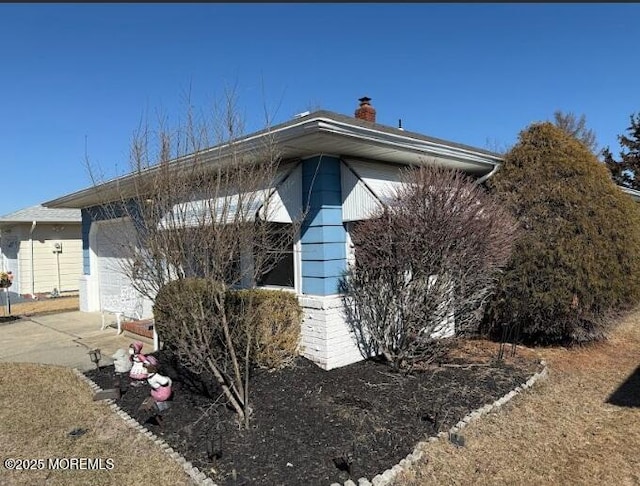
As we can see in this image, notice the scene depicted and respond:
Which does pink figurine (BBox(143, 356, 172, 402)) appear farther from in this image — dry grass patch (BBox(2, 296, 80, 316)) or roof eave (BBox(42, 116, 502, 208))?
dry grass patch (BBox(2, 296, 80, 316))

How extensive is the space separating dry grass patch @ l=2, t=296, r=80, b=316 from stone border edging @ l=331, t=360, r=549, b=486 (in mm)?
14904

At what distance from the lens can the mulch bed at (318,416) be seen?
4.19 m

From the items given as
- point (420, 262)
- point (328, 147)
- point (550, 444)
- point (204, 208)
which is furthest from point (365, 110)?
point (550, 444)

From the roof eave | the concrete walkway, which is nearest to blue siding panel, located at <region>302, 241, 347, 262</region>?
the roof eave

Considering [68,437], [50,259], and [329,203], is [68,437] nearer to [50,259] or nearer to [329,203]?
[329,203]

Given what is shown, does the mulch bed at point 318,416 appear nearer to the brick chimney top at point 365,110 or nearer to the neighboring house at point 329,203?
the neighboring house at point 329,203

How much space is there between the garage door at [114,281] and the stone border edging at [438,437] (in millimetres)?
9179

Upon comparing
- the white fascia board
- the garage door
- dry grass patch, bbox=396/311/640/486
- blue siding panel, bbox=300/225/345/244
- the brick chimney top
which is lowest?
dry grass patch, bbox=396/311/640/486

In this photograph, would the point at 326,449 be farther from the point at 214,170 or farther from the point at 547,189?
the point at 547,189

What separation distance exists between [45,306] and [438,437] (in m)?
17.0

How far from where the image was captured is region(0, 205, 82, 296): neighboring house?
66.4 feet

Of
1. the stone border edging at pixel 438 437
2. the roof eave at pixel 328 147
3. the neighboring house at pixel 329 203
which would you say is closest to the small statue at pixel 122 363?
the neighboring house at pixel 329 203

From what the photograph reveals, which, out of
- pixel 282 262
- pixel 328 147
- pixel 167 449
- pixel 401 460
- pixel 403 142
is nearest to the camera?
pixel 401 460

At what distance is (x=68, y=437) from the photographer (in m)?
5.08
